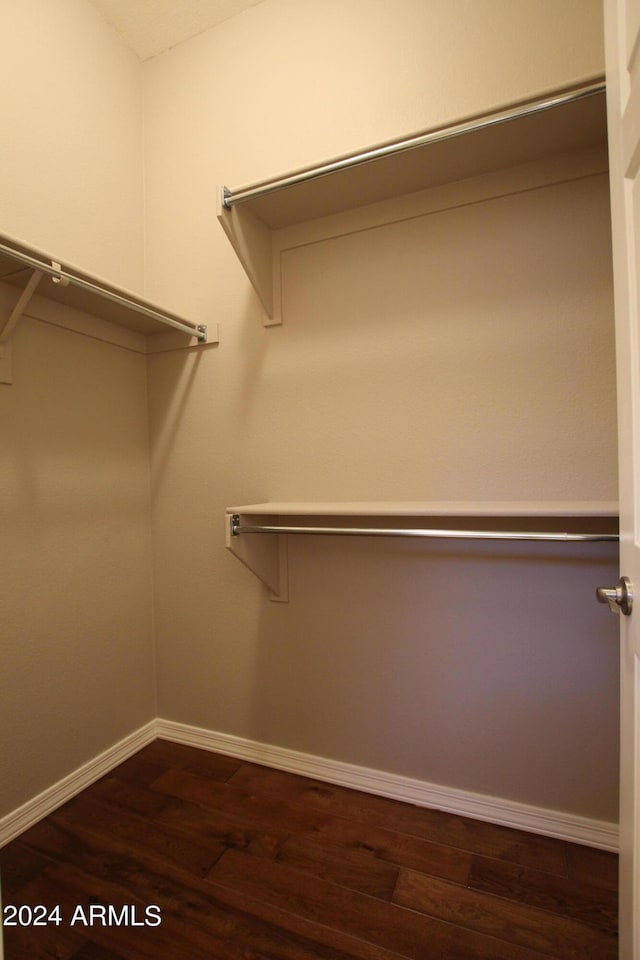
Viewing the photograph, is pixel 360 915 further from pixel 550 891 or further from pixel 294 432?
pixel 294 432

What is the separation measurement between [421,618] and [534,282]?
115 centimetres

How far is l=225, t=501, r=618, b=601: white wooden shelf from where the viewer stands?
1.12 metres

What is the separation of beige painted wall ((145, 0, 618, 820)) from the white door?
0.55 metres

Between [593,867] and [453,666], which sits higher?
[453,666]

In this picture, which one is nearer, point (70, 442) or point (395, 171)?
point (395, 171)

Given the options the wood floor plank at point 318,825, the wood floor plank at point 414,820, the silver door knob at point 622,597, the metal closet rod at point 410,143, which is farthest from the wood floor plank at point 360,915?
the metal closet rod at point 410,143

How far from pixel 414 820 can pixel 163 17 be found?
315 cm

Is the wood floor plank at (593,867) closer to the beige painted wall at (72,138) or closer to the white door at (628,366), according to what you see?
the white door at (628,366)

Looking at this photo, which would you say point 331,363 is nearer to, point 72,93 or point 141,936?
point 72,93

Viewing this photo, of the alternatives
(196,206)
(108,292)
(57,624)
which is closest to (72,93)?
(196,206)

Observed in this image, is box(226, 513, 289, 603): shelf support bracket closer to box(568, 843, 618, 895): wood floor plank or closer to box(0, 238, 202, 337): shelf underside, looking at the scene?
box(0, 238, 202, 337): shelf underside

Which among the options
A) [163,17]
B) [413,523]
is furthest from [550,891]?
[163,17]

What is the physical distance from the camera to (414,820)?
1.42m

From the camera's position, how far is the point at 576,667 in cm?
132
